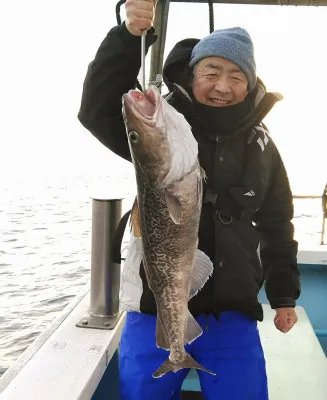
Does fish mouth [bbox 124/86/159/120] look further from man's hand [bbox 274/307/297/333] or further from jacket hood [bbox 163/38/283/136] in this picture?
man's hand [bbox 274/307/297/333]

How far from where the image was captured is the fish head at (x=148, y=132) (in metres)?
1.72

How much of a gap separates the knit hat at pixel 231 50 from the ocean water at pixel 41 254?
84 centimetres

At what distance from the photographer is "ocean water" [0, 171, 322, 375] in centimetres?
891

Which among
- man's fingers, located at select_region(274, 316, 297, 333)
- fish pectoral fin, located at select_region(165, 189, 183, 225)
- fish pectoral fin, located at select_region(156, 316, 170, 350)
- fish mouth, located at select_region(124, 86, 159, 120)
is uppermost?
fish mouth, located at select_region(124, 86, 159, 120)

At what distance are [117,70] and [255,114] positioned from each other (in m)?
0.76

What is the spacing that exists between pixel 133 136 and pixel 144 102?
134mm

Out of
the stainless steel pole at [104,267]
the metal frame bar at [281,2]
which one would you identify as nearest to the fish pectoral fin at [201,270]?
the stainless steel pole at [104,267]

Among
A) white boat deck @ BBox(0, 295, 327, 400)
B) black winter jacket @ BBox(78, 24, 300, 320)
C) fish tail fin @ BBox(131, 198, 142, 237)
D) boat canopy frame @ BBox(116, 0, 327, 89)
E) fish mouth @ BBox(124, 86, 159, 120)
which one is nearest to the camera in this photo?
fish mouth @ BBox(124, 86, 159, 120)

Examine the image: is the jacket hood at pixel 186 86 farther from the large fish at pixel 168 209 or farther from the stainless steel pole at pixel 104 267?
the stainless steel pole at pixel 104 267

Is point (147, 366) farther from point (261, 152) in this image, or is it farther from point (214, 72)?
point (214, 72)

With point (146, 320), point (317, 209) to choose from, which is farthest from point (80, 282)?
point (317, 209)

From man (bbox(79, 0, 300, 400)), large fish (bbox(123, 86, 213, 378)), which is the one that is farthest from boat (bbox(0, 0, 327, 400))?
large fish (bbox(123, 86, 213, 378))

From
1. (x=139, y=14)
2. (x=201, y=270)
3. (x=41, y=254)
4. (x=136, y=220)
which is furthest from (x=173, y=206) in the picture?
(x=41, y=254)

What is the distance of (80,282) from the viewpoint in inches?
456
